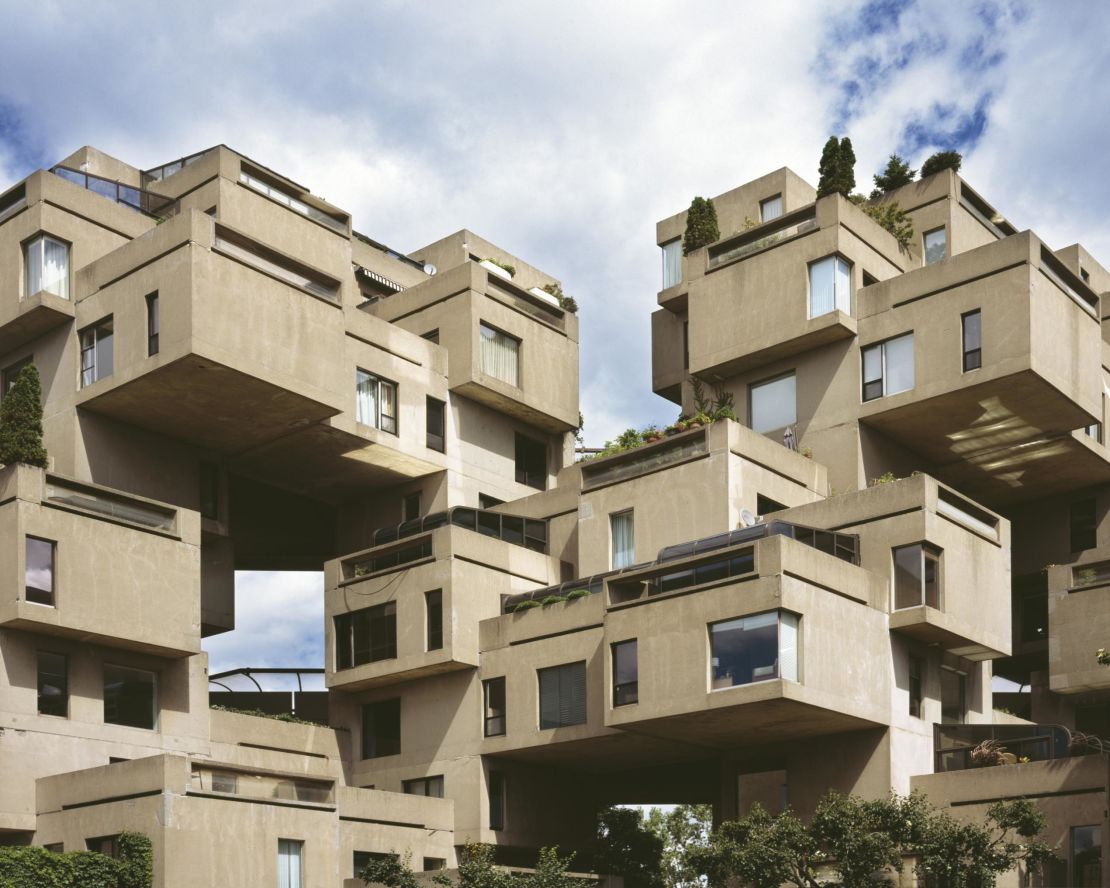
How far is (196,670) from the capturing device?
45.6 m

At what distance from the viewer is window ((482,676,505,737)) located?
159 feet

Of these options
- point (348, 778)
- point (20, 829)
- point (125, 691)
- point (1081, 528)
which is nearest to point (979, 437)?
point (1081, 528)

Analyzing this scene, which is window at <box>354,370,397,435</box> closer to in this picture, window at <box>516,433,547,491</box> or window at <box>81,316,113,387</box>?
window at <box>516,433,547,491</box>

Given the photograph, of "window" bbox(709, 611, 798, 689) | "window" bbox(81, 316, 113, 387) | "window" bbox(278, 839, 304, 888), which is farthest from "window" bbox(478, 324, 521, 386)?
"window" bbox(278, 839, 304, 888)

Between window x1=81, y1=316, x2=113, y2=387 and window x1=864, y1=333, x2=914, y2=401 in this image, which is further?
window x1=864, y1=333, x2=914, y2=401

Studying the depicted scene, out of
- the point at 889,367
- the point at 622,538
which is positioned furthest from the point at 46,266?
the point at 889,367

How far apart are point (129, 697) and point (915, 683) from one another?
2075 cm

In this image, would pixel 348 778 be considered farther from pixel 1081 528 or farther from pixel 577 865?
pixel 1081 528

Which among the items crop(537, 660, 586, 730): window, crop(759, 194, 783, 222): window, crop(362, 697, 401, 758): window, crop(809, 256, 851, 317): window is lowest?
crop(362, 697, 401, 758): window

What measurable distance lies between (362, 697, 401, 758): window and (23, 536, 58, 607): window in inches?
510

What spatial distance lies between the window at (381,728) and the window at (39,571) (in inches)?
510

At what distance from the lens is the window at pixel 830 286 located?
52000mm

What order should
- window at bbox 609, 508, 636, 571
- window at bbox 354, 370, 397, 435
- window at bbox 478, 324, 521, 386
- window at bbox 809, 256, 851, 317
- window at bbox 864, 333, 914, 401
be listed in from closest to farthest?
window at bbox 609, 508, 636, 571 → window at bbox 864, 333, 914, 401 → window at bbox 809, 256, 851, 317 → window at bbox 354, 370, 397, 435 → window at bbox 478, 324, 521, 386

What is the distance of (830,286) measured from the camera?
52.1m
